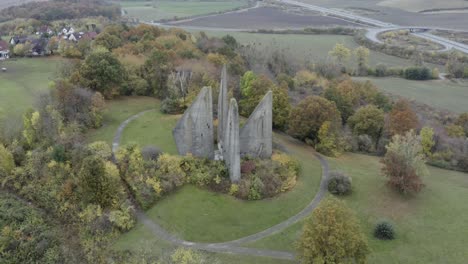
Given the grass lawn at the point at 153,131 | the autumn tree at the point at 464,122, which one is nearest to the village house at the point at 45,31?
the grass lawn at the point at 153,131

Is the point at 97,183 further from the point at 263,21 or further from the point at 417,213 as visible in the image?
the point at 263,21

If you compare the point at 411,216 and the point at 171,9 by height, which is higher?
the point at 171,9

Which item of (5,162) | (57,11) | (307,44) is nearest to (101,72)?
(5,162)

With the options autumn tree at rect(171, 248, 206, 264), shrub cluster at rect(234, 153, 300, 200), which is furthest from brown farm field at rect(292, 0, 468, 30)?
autumn tree at rect(171, 248, 206, 264)

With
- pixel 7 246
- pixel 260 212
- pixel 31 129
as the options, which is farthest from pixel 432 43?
pixel 7 246

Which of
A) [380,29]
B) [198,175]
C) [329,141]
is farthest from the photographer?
[380,29]

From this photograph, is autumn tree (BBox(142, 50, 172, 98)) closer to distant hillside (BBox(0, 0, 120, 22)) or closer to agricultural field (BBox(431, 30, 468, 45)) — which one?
distant hillside (BBox(0, 0, 120, 22))
